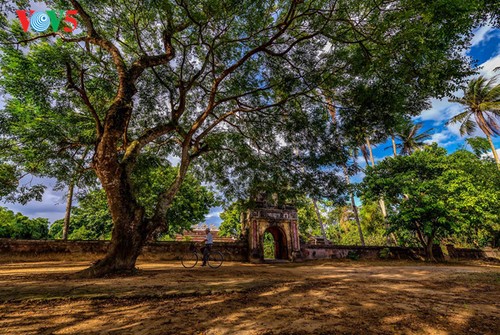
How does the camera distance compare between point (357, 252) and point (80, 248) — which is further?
point (357, 252)

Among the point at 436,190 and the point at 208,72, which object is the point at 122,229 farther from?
the point at 436,190

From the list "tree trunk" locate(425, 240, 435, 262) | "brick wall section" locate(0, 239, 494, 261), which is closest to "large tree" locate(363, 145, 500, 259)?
"tree trunk" locate(425, 240, 435, 262)

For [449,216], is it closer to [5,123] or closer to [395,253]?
[395,253]

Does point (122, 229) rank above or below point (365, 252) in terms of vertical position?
above

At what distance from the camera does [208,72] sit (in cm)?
800

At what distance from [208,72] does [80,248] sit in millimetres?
10511

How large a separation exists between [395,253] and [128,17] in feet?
66.4

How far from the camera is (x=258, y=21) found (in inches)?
251

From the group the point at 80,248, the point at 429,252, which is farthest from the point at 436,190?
the point at 80,248

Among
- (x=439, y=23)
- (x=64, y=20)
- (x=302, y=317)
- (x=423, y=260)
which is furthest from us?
(x=423, y=260)

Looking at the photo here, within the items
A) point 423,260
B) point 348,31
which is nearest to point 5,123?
point 348,31

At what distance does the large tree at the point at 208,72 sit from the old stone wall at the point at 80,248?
5450 mm

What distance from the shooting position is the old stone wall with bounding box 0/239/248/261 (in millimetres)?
10461

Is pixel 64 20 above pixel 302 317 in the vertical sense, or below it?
above
